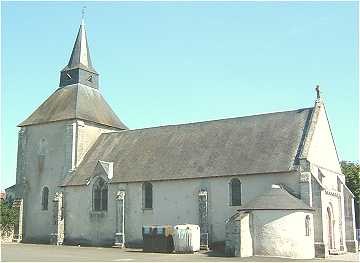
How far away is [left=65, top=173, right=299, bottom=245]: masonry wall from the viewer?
102ft

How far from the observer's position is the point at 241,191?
31.2 meters

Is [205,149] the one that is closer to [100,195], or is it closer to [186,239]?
[186,239]

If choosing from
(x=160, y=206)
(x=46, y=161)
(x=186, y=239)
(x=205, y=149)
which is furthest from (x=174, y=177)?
(x=46, y=161)

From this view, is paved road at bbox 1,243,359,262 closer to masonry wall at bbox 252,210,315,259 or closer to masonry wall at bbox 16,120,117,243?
masonry wall at bbox 252,210,315,259

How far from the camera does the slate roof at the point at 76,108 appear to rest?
42.2 meters

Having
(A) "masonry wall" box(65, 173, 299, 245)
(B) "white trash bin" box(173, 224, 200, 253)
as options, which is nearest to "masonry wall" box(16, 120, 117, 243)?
(A) "masonry wall" box(65, 173, 299, 245)

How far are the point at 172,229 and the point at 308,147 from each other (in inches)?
400

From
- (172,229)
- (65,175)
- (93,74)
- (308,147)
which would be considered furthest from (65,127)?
(308,147)

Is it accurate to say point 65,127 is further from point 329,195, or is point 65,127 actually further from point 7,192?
point 329,195

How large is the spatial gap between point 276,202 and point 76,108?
21587 millimetres

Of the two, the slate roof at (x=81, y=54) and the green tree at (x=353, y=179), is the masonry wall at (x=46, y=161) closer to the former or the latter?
the slate roof at (x=81, y=54)

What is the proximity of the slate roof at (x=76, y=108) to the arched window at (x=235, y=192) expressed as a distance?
15948mm

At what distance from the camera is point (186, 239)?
2966cm

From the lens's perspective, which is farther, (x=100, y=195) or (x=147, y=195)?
(x=100, y=195)
